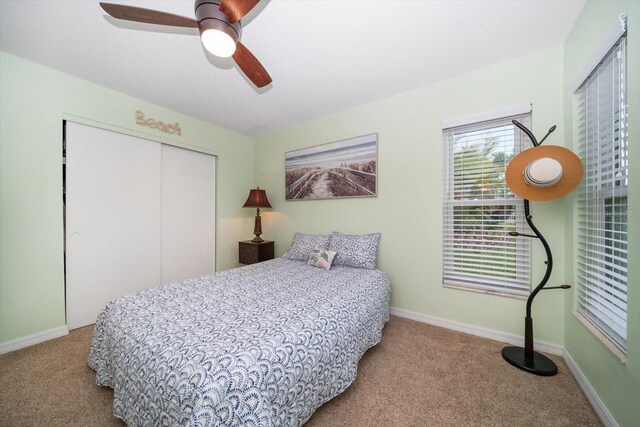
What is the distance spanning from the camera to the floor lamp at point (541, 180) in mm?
1553

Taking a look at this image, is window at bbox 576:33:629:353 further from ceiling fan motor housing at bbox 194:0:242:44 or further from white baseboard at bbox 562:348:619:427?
ceiling fan motor housing at bbox 194:0:242:44

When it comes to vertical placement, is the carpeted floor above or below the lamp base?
below

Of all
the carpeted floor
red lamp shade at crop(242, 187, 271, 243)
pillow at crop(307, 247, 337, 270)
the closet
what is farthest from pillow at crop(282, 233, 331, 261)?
the closet

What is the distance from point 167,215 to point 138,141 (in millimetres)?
937

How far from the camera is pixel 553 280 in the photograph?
195cm

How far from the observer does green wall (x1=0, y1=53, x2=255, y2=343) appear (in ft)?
6.71

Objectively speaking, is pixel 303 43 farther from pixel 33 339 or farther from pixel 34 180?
pixel 33 339

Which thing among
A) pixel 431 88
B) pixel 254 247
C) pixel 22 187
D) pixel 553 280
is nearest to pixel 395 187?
pixel 431 88

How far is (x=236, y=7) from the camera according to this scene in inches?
46.6

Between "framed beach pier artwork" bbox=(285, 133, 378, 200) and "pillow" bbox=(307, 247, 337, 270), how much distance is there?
80cm

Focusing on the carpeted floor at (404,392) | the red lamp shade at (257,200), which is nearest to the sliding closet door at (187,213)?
the red lamp shade at (257,200)

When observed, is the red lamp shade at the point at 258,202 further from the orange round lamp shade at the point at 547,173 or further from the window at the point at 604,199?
the window at the point at 604,199

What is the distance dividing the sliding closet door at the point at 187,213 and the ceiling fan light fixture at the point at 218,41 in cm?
218

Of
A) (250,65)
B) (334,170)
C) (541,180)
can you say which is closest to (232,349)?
(250,65)
